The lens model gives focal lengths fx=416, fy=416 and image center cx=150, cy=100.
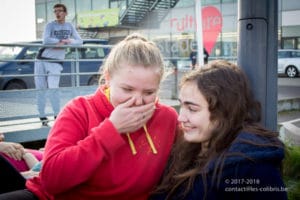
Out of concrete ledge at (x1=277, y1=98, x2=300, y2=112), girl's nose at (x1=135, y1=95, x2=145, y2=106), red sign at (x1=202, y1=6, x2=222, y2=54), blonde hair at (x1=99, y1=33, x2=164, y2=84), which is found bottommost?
concrete ledge at (x1=277, y1=98, x2=300, y2=112)

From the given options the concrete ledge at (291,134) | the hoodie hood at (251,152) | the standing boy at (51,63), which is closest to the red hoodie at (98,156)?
the hoodie hood at (251,152)

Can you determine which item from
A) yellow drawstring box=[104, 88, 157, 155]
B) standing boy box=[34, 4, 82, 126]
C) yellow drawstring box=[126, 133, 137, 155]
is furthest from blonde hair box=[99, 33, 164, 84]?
standing boy box=[34, 4, 82, 126]

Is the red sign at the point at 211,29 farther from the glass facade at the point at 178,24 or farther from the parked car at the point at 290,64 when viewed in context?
the parked car at the point at 290,64

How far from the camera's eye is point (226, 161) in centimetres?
142

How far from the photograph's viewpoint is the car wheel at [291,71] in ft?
67.2

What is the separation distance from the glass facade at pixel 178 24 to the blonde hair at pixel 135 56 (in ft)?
59.6

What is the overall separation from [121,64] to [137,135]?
1.02 ft

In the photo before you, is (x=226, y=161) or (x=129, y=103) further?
(x=129, y=103)

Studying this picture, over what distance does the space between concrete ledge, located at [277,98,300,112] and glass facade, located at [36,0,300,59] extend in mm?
10294

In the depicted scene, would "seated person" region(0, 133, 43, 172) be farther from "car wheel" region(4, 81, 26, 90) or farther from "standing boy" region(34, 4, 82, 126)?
"car wheel" region(4, 81, 26, 90)

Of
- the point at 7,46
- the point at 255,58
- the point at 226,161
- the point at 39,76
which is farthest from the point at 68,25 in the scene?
the point at 226,161

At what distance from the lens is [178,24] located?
1021 inches

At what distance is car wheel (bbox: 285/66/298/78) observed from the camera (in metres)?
20.5

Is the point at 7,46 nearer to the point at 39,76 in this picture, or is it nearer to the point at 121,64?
the point at 39,76
